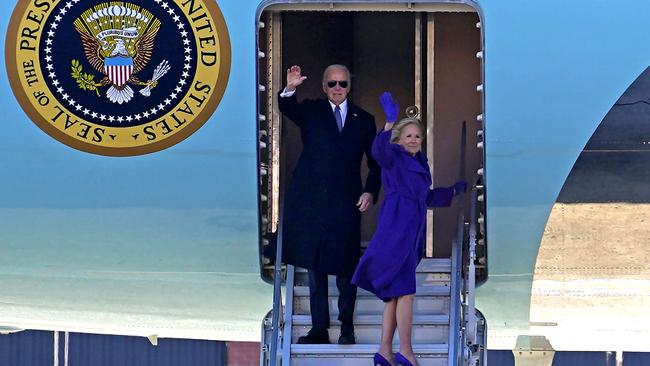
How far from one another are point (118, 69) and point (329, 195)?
1.34 m

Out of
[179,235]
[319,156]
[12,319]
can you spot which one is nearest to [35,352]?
[12,319]

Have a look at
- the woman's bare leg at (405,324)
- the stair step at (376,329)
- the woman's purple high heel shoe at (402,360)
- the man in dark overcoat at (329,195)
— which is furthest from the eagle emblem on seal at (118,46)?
the woman's purple high heel shoe at (402,360)

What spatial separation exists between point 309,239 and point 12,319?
1810 mm

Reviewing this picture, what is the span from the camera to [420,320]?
19.8ft

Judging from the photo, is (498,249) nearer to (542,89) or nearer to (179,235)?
(542,89)

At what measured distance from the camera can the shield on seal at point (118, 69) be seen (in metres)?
6.03

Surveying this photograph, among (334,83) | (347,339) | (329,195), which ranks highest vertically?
(334,83)

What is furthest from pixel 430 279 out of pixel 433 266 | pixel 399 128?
pixel 399 128

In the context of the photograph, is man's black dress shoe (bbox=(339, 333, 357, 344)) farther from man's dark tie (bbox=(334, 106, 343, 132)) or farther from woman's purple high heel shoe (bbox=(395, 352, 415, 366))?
man's dark tie (bbox=(334, 106, 343, 132))

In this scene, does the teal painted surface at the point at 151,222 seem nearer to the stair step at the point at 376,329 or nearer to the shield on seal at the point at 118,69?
the stair step at the point at 376,329

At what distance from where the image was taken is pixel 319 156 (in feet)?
19.6

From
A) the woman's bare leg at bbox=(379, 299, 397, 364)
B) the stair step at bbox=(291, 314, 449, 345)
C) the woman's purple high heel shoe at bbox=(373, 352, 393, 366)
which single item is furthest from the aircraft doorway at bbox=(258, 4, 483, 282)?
the woman's purple high heel shoe at bbox=(373, 352, 393, 366)

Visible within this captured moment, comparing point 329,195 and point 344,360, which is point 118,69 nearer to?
point 329,195

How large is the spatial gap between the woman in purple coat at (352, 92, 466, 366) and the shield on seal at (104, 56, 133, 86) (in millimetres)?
1425
